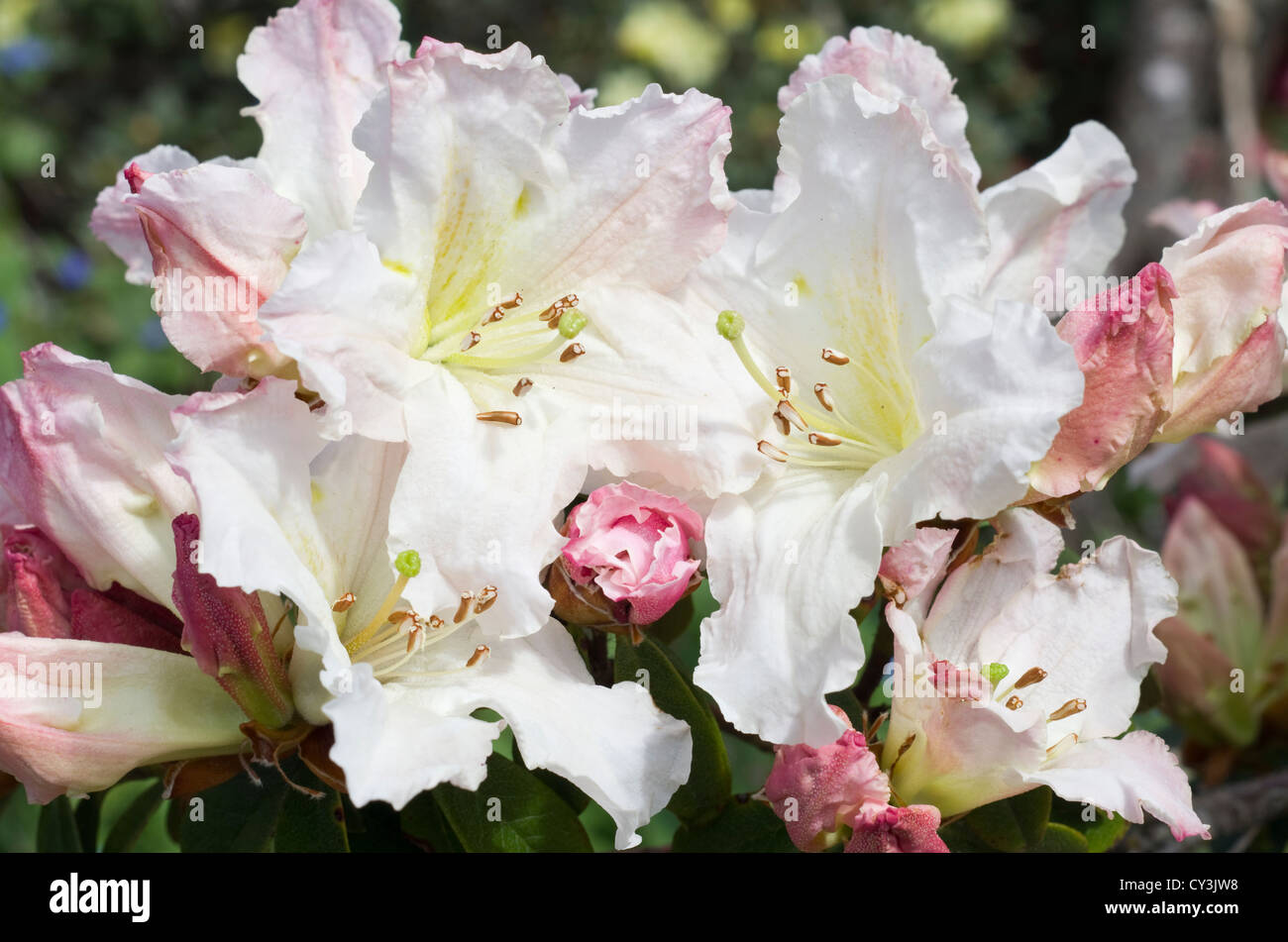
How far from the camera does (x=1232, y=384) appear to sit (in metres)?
1.07

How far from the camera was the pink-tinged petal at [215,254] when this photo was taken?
36.6 inches

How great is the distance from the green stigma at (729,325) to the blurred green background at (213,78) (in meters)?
2.82

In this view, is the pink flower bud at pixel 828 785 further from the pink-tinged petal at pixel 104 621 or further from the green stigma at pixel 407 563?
the pink-tinged petal at pixel 104 621

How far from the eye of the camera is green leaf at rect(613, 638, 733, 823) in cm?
108

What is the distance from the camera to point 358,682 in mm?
875

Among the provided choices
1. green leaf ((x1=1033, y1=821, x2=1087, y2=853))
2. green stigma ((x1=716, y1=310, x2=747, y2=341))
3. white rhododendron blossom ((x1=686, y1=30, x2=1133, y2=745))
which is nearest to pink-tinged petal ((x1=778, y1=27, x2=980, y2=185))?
white rhododendron blossom ((x1=686, y1=30, x2=1133, y2=745))

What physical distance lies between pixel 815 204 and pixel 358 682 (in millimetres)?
490

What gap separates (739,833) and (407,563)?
0.39 m

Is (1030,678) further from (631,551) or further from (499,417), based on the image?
(499,417)

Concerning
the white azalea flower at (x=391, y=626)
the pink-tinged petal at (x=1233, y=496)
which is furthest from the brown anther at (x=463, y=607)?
the pink-tinged petal at (x=1233, y=496)

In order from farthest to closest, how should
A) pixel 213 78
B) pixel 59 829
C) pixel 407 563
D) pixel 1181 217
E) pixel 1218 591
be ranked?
pixel 213 78 < pixel 1218 591 < pixel 1181 217 < pixel 59 829 < pixel 407 563

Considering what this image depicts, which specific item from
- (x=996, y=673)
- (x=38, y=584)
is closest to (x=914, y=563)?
(x=996, y=673)
